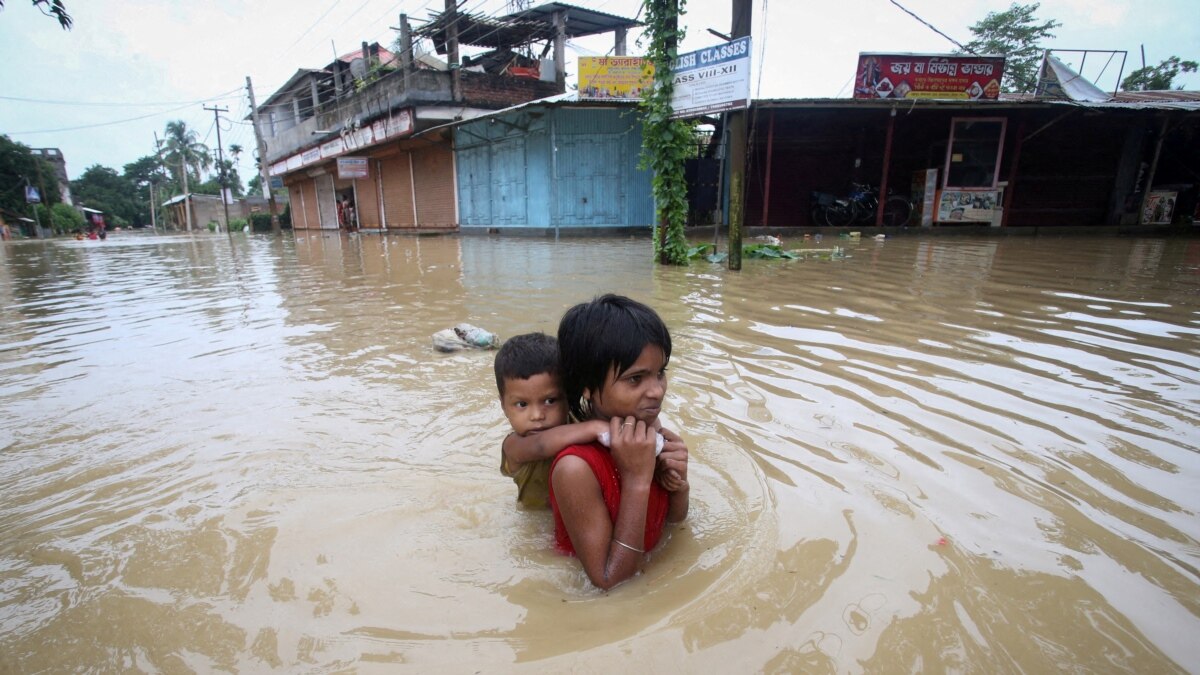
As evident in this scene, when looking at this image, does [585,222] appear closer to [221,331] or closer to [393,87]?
[393,87]

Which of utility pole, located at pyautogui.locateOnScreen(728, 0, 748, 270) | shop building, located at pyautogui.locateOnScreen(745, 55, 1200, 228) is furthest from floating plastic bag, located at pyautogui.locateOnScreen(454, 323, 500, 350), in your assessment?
shop building, located at pyautogui.locateOnScreen(745, 55, 1200, 228)

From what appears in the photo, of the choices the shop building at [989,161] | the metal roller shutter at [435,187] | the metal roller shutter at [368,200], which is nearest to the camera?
the shop building at [989,161]

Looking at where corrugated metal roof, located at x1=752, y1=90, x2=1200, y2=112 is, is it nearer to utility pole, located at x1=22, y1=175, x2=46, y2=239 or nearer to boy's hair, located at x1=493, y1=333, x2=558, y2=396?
boy's hair, located at x1=493, y1=333, x2=558, y2=396

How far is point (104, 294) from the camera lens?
7137mm

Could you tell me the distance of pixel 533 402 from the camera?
66.4 inches

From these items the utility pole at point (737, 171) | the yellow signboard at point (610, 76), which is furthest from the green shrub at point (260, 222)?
the utility pole at point (737, 171)

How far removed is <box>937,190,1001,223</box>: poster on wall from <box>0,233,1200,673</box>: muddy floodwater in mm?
10780

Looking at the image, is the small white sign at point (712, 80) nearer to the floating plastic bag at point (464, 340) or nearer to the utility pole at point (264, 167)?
the floating plastic bag at point (464, 340)

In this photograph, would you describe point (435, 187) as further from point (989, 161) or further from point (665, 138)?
point (989, 161)

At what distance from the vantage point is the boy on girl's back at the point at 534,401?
1.63 metres

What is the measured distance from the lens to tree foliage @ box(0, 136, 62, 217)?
120 ft

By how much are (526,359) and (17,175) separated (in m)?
53.0

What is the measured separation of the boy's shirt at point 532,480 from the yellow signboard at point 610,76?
15.3 metres

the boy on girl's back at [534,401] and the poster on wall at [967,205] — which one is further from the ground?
the poster on wall at [967,205]
